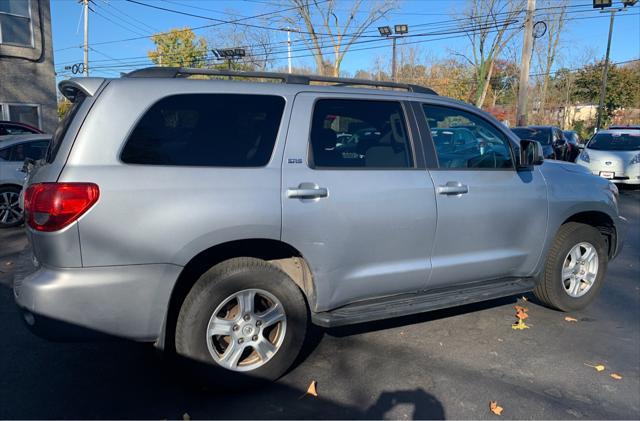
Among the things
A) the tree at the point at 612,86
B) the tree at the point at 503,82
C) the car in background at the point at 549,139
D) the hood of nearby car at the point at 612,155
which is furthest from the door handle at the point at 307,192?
the tree at the point at 503,82

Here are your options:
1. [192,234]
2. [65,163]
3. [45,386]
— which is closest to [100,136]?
[65,163]

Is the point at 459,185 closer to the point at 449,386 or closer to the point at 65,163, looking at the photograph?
the point at 449,386

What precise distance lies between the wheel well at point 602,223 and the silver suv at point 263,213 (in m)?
0.54

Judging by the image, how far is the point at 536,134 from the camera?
15750 mm

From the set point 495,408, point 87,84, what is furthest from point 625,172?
point 87,84

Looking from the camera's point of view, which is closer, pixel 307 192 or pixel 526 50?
pixel 307 192

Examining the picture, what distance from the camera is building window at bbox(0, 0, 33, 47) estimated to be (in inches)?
601

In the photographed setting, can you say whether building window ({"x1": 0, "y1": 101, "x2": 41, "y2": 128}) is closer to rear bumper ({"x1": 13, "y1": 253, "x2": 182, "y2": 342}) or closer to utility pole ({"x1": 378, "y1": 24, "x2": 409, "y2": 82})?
rear bumper ({"x1": 13, "y1": 253, "x2": 182, "y2": 342})

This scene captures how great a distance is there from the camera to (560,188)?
4.26 meters

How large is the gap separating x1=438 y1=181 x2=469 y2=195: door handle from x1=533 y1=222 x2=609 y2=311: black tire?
1.29 meters

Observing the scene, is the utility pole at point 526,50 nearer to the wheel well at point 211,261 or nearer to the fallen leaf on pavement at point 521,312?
the fallen leaf on pavement at point 521,312

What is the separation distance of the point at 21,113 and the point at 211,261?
16.8 metres

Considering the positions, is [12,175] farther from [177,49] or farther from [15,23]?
[177,49]

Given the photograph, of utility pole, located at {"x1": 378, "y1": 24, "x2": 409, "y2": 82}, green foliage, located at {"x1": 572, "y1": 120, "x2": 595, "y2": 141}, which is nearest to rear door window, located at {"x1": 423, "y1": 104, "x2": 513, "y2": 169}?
utility pole, located at {"x1": 378, "y1": 24, "x2": 409, "y2": 82}
